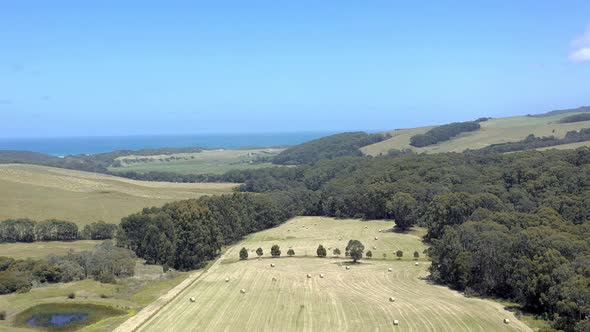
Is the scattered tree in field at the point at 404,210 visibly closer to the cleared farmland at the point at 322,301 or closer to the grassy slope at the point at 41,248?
the cleared farmland at the point at 322,301

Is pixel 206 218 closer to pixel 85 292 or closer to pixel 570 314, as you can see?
pixel 85 292

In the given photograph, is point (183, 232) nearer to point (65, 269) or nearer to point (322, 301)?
point (65, 269)

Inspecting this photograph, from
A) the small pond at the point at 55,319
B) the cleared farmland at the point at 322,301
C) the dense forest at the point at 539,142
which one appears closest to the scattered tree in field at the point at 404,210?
the cleared farmland at the point at 322,301

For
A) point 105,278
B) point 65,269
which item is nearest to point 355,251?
point 105,278

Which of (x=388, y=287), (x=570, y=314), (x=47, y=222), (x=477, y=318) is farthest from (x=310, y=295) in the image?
(x=47, y=222)

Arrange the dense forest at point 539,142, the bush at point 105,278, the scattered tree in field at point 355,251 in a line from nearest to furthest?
1. the bush at point 105,278
2. the scattered tree in field at point 355,251
3. the dense forest at point 539,142

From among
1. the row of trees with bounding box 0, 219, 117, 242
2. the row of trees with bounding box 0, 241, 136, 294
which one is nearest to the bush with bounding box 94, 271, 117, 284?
the row of trees with bounding box 0, 241, 136, 294
